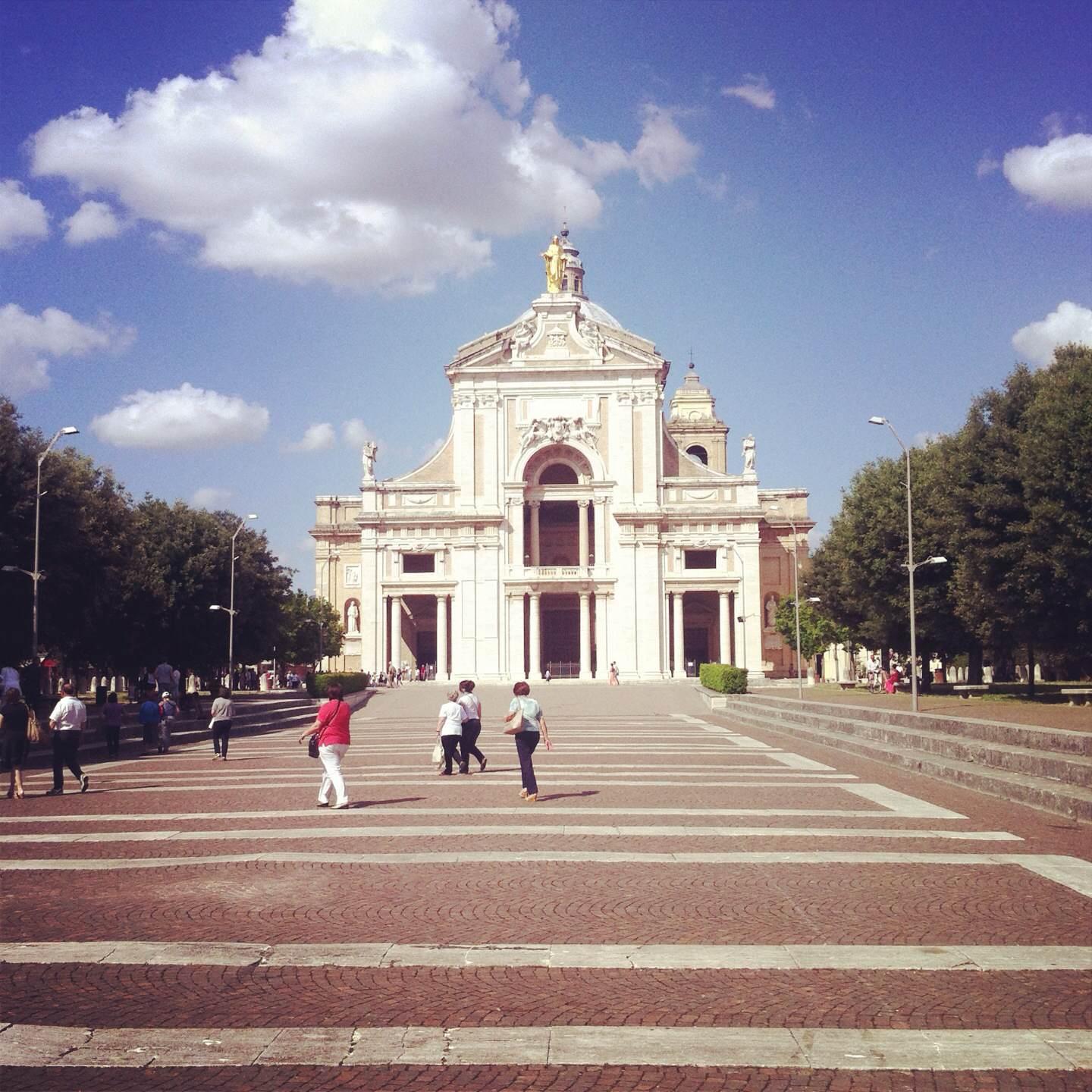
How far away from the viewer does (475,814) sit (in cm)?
1588

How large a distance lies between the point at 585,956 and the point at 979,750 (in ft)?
44.7

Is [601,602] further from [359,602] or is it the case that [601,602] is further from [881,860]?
[881,860]

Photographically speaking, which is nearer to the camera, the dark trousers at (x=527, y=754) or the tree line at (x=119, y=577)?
the dark trousers at (x=527, y=754)

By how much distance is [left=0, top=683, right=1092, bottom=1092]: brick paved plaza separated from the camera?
254 inches

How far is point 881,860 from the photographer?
12172 mm

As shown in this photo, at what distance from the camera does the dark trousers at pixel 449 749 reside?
2108 centimetres

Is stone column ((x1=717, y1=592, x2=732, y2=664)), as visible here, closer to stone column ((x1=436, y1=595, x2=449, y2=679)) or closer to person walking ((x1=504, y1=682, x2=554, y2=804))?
stone column ((x1=436, y1=595, x2=449, y2=679))

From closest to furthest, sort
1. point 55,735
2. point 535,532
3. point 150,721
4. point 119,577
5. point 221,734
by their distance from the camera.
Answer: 1. point 55,735
2. point 221,734
3. point 150,721
4. point 119,577
5. point 535,532

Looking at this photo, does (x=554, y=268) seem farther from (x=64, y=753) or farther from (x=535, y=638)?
(x=64, y=753)

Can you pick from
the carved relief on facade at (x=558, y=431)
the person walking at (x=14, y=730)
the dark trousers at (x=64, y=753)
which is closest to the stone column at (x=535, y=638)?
the carved relief on facade at (x=558, y=431)

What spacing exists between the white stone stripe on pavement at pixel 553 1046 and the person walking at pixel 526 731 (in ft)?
32.4

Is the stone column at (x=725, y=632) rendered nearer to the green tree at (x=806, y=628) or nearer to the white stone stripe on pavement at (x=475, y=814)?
the green tree at (x=806, y=628)

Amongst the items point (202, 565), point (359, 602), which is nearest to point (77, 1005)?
point (202, 565)

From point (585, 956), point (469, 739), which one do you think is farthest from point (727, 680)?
point (585, 956)
